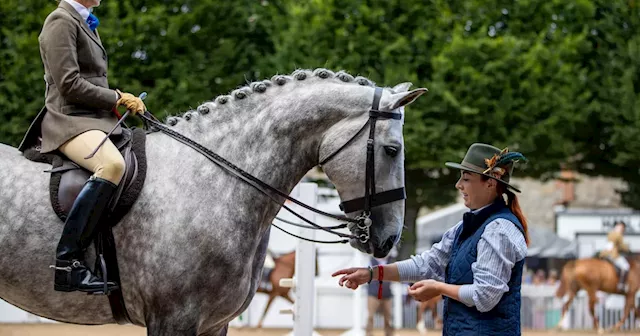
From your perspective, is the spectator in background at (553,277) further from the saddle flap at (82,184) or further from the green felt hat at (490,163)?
the saddle flap at (82,184)

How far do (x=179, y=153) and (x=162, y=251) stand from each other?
21.6 inches

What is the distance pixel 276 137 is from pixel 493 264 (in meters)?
1.30

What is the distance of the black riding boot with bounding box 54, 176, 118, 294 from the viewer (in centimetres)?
427

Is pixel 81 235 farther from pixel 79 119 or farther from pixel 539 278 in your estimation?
pixel 539 278

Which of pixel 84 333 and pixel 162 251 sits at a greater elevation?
pixel 162 251

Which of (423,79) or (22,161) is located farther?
(423,79)

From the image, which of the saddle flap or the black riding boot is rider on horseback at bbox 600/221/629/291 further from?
the black riding boot

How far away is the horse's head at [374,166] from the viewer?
4477 mm

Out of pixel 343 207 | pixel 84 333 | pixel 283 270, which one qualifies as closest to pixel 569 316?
pixel 283 270

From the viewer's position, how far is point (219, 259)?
4.39m

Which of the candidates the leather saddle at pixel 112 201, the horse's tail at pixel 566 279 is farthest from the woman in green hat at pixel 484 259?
the horse's tail at pixel 566 279

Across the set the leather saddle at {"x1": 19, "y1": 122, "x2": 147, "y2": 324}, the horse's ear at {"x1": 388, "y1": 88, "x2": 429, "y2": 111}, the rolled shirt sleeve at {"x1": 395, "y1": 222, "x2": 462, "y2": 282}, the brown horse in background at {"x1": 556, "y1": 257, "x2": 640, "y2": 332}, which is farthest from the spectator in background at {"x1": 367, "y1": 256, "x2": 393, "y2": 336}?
the leather saddle at {"x1": 19, "y1": 122, "x2": 147, "y2": 324}

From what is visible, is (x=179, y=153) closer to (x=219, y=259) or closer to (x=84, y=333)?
(x=219, y=259)

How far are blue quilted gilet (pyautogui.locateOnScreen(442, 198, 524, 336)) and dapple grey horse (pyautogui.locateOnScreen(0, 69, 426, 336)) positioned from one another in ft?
1.12
